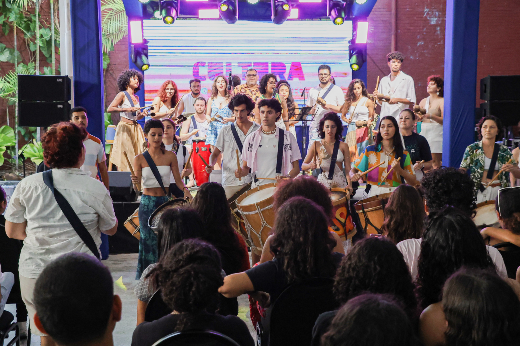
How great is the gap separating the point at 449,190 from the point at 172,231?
1.67m

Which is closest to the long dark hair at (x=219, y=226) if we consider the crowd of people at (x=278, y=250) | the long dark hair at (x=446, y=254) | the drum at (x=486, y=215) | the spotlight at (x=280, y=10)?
the crowd of people at (x=278, y=250)

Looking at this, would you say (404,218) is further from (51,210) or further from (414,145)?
(414,145)

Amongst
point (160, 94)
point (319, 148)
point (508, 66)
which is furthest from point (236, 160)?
point (508, 66)

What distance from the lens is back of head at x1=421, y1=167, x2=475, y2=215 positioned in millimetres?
3168

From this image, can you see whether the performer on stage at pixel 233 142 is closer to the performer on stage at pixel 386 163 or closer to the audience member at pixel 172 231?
the performer on stage at pixel 386 163

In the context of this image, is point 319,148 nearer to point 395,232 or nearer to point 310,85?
point 395,232

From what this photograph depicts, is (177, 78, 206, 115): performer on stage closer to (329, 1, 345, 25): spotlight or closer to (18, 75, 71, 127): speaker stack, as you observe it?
(329, 1, 345, 25): spotlight

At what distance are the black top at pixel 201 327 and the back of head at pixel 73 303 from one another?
372mm

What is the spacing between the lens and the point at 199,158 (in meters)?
9.34

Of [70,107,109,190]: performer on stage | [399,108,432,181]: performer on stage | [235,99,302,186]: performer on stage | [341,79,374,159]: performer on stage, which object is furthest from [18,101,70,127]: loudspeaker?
[341,79,374,159]: performer on stage

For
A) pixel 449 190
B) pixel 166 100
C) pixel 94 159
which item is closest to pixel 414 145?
pixel 449 190

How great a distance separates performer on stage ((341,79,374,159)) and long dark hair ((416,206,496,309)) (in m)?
7.10

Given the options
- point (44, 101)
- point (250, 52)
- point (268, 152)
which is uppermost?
point (250, 52)

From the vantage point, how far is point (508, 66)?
13.7 m
